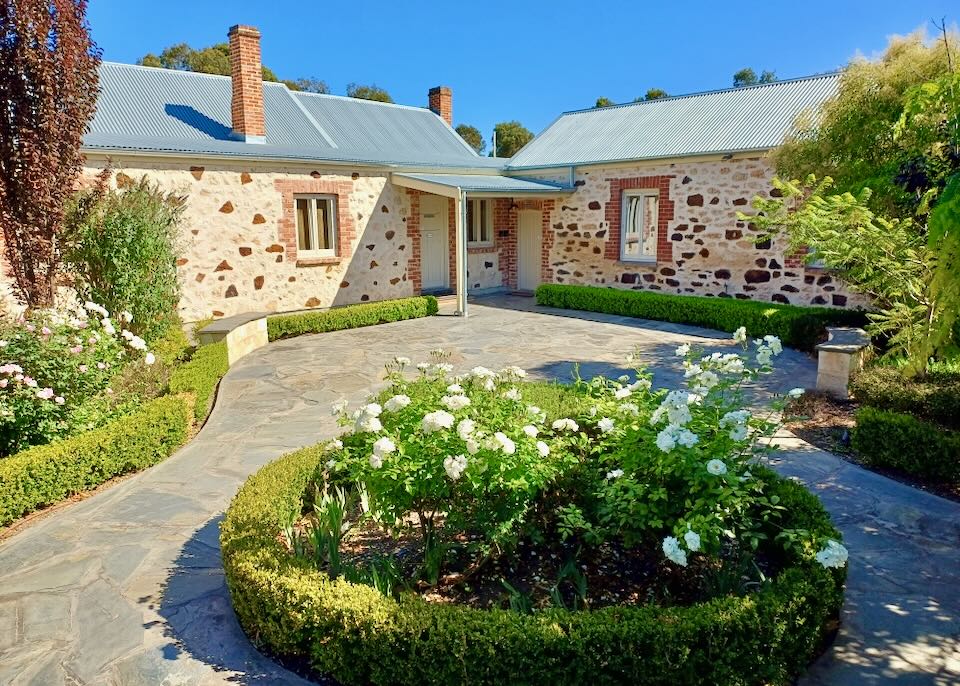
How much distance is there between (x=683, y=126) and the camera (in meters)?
14.4

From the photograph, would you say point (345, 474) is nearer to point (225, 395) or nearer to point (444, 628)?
point (444, 628)

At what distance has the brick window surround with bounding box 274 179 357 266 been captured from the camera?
12336 mm

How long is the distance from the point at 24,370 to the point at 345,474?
9.31 feet

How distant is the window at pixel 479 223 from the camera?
54.2 ft

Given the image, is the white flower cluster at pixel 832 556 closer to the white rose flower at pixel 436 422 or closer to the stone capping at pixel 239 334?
the white rose flower at pixel 436 422

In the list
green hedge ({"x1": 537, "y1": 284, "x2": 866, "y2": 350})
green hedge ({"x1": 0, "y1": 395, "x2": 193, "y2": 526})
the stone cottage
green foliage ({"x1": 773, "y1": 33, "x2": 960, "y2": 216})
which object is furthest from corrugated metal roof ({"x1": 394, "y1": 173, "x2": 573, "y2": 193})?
green hedge ({"x1": 0, "y1": 395, "x2": 193, "y2": 526})

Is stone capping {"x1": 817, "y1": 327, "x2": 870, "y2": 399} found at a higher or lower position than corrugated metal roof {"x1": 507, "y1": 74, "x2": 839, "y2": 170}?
lower

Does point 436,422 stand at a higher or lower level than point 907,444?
higher

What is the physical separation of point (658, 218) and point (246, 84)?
840 centimetres

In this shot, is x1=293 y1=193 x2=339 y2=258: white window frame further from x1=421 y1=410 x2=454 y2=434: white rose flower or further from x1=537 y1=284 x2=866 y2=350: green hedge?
x1=421 y1=410 x2=454 y2=434: white rose flower

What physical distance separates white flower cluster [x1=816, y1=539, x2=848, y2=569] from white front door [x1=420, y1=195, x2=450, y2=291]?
42.2 ft

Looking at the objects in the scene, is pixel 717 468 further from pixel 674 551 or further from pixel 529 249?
pixel 529 249

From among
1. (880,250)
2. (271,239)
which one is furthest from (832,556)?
(271,239)

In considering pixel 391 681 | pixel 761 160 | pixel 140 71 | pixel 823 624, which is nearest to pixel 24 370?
pixel 391 681
